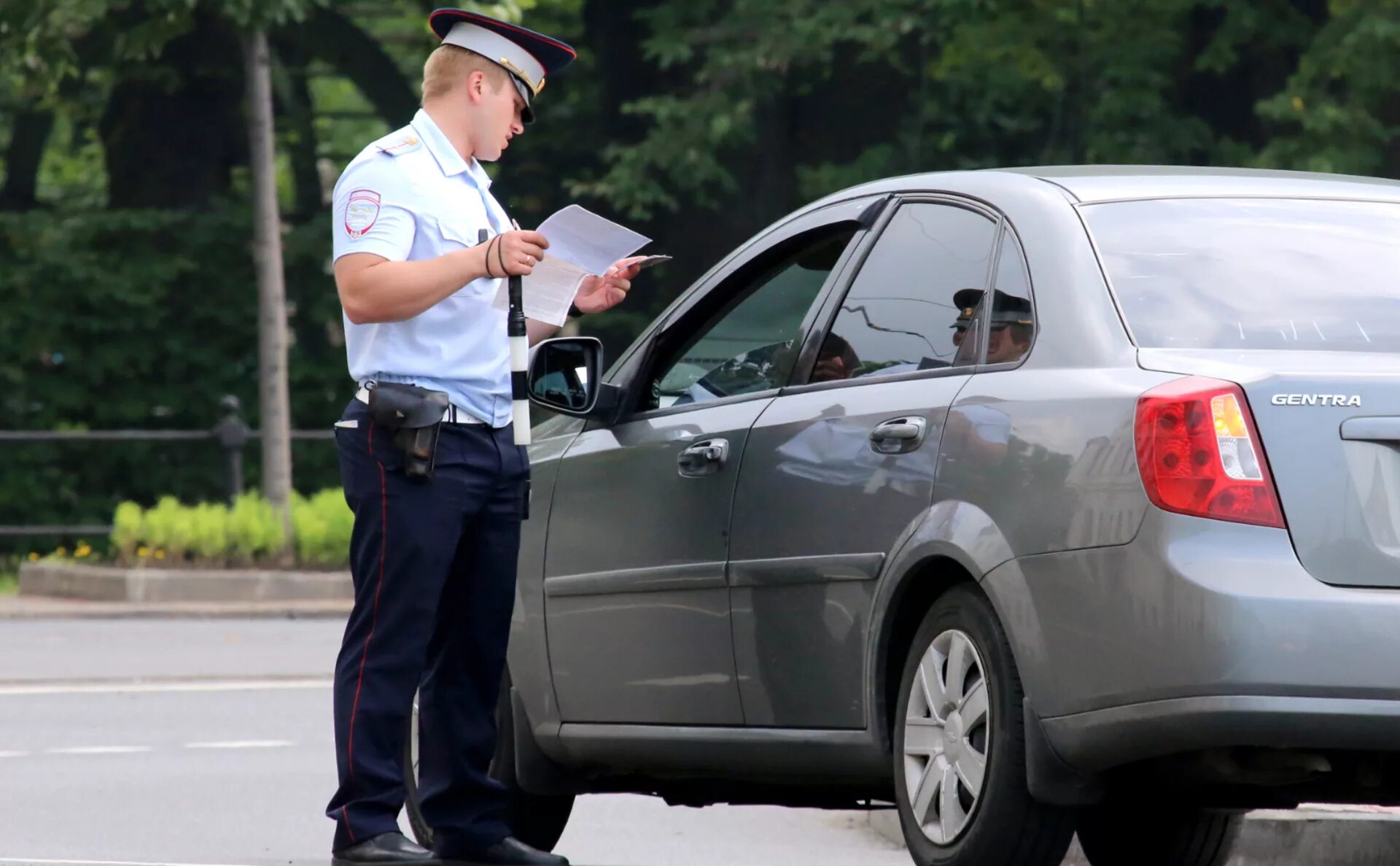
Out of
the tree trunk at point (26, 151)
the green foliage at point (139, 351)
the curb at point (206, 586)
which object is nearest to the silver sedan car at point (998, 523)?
the curb at point (206, 586)

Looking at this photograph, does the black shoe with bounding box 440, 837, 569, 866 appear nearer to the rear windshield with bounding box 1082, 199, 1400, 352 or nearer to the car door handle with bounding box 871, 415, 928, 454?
the car door handle with bounding box 871, 415, 928, 454

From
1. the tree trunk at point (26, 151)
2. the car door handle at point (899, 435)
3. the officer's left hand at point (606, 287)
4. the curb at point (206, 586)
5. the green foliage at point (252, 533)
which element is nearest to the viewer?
the car door handle at point (899, 435)

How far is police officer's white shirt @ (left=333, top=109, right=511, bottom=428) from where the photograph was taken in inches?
202

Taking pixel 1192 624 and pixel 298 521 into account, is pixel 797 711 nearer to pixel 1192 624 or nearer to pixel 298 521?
pixel 1192 624

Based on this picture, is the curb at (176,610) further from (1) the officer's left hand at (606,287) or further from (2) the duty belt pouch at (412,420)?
(2) the duty belt pouch at (412,420)

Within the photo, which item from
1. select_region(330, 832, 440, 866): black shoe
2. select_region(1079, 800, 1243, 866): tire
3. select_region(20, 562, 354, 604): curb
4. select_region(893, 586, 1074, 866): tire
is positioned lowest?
select_region(20, 562, 354, 604): curb

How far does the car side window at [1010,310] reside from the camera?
4695 mm

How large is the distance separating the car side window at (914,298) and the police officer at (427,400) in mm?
683

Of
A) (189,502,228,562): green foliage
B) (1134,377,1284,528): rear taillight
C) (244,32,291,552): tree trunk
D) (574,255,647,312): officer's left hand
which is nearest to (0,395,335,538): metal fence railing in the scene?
(244,32,291,552): tree trunk

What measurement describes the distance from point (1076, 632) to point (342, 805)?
175 centimetres

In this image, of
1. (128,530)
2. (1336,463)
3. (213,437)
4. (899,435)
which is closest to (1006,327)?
(899,435)

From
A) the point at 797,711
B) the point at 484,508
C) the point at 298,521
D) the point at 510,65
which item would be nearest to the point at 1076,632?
the point at 797,711

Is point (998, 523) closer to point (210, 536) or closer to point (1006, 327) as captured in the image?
point (1006, 327)

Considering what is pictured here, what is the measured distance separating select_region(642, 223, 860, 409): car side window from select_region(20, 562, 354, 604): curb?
10.2m
